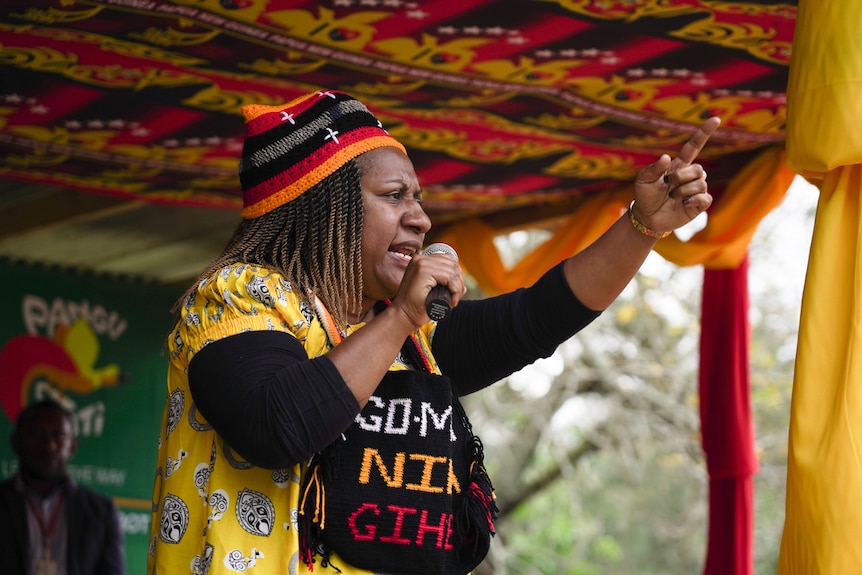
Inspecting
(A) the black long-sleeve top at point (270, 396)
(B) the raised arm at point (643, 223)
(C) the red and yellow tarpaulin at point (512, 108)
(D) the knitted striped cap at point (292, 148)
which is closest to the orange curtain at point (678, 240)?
(C) the red and yellow tarpaulin at point (512, 108)

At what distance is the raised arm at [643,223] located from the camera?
195 centimetres

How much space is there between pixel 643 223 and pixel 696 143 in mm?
223

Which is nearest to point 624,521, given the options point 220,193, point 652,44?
point 220,193

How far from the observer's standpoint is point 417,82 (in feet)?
12.7

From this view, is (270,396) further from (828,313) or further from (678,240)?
(678,240)

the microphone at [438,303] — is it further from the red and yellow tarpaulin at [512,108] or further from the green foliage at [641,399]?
the green foliage at [641,399]

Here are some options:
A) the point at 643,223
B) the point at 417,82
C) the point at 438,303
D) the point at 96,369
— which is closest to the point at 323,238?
the point at 438,303

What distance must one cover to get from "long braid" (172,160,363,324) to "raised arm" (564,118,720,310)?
1.47 ft

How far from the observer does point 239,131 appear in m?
4.38

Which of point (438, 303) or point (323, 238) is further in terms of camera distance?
point (323, 238)

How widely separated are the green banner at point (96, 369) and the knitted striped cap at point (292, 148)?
4528 millimetres

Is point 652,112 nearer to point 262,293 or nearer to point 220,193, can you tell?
point 220,193

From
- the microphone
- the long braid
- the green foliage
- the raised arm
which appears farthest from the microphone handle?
the green foliage

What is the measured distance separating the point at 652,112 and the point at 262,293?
272 centimetres
